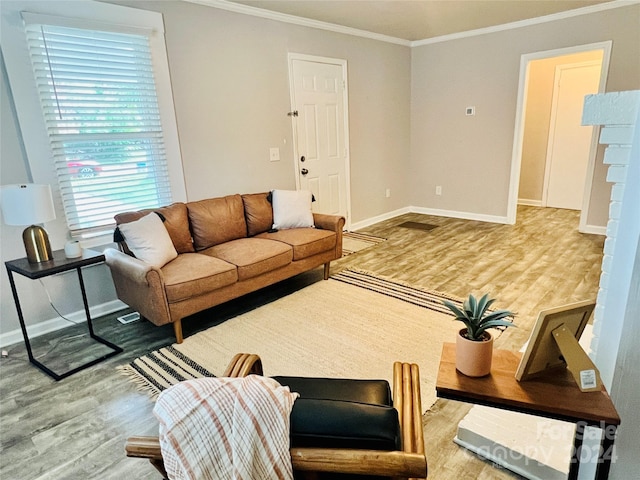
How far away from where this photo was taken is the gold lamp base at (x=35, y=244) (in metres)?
2.41

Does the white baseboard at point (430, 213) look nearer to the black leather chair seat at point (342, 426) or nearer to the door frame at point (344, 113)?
the door frame at point (344, 113)

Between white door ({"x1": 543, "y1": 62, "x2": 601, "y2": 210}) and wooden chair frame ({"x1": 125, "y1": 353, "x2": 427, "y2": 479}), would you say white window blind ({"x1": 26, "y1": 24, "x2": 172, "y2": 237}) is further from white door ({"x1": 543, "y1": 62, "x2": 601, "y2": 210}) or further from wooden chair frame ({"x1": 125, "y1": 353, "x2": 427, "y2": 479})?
white door ({"x1": 543, "y1": 62, "x2": 601, "y2": 210})

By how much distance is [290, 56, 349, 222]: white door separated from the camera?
14.4 feet

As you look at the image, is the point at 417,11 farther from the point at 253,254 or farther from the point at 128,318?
the point at 128,318

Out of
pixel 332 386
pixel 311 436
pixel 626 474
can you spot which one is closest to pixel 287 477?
pixel 311 436

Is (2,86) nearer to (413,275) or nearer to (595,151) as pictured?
(413,275)

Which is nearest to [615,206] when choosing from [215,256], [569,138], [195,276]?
[195,276]

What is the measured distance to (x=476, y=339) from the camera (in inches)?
44.8

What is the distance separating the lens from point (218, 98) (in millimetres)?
3621

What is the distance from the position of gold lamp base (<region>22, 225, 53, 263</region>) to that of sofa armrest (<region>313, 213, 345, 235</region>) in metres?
2.18

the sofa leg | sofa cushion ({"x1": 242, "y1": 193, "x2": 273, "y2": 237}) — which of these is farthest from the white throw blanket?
sofa cushion ({"x1": 242, "y1": 193, "x2": 273, "y2": 237})

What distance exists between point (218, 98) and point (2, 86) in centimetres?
162

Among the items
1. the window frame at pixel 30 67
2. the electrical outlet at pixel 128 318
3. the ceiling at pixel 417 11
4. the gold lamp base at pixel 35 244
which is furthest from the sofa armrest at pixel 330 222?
the gold lamp base at pixel 35 244

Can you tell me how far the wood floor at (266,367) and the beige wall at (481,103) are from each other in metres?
0.68
